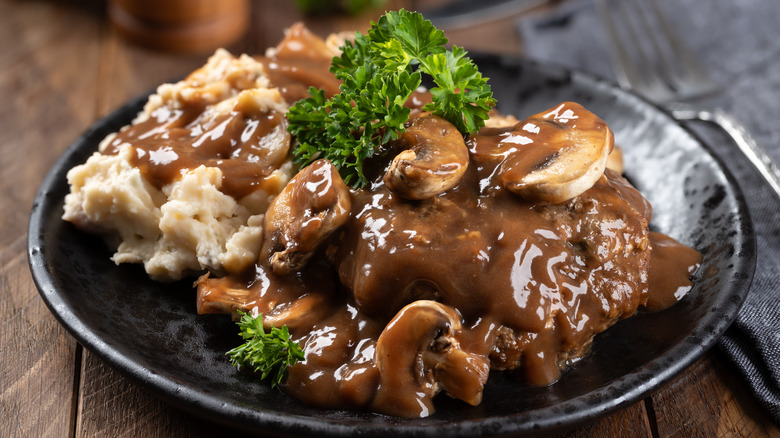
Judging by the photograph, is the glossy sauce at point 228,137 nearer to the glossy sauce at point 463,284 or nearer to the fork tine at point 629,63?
the glossy sauce at point 463,284

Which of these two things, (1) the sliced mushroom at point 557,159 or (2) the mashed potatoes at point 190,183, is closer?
(1) the sliced mushroom at point 557,159

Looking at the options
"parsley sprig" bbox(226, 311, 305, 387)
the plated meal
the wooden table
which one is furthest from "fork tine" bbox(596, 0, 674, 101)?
"parsley sprig" bbox(226, 311, 305, 387)

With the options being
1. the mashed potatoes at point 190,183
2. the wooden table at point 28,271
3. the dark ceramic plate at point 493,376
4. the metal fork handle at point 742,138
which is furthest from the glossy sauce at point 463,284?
the metal fork handle at point 742,138

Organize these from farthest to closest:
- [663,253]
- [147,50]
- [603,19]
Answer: [147,50]
[603,19]
[663,253]

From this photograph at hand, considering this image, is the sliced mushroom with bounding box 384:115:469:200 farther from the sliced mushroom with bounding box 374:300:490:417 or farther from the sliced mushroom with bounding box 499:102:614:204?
the sliced mushroom with bounding box 374:300:490:417

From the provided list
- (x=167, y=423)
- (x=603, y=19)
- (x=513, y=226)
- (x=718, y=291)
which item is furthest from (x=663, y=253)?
(x=603, y=19)

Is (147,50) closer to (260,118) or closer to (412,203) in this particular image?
(260,118)

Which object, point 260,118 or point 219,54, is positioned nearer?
point 260,118
